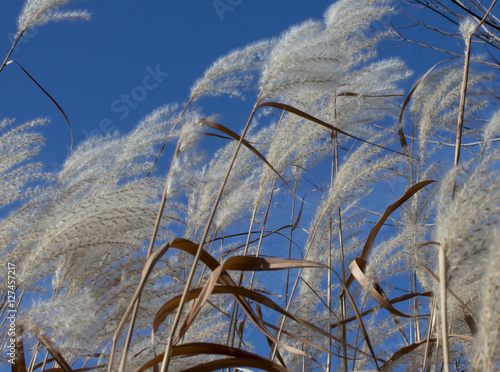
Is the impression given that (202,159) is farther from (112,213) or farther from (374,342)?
(374,342)

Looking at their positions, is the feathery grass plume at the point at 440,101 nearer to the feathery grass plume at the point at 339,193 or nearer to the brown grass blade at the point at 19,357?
the feathery grass plume at the point at 339,193

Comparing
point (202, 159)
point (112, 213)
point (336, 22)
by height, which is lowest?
point (112, 213)

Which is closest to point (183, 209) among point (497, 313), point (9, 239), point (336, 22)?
point (9, 239)

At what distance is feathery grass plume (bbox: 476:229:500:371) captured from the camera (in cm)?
80

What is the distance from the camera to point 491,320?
31.7 inches

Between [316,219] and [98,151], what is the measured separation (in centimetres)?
96

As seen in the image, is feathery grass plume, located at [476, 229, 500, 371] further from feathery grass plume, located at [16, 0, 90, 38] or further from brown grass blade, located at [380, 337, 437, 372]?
feathery grass plume, located at [16, 0, 90, 38]

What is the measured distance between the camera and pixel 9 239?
5.32 ft

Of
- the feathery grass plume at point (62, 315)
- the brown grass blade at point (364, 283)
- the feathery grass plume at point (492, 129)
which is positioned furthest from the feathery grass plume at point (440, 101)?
the feathery grass plume at point (62, 315)

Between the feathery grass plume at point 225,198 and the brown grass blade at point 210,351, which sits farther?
the feathery grass plume at point 225,198

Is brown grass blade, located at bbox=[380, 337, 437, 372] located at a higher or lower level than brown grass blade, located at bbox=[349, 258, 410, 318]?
lower

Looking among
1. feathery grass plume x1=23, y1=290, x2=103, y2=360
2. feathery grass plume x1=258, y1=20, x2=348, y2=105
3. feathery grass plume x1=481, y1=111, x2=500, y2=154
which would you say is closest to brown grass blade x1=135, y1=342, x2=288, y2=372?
feathery grass plume x1=23, y1=290, x2=103, y2=360

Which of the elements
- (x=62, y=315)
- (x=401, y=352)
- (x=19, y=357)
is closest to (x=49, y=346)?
(x=62, y=315)

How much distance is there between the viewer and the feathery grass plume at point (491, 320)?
800 millimetres
